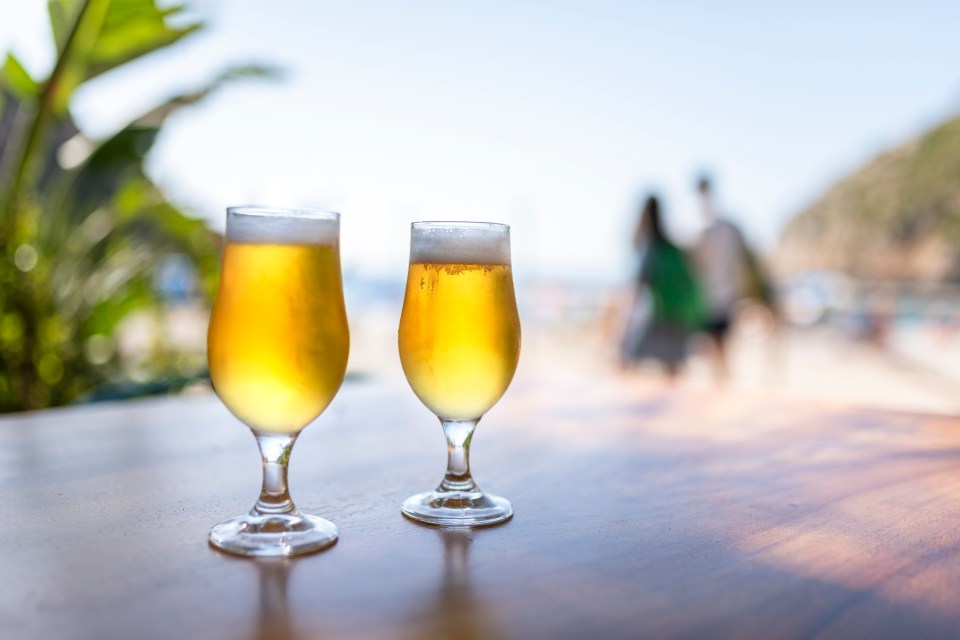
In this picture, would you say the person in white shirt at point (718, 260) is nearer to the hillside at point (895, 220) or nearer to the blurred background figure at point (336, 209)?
the blurred background figure at point (336, 209)

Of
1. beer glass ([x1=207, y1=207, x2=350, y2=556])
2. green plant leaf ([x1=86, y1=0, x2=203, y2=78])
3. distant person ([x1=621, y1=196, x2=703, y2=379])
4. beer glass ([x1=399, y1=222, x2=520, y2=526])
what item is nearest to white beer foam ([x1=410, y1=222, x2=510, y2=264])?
beer glass ([x1=399, y1=222, x2=520, y2=526])

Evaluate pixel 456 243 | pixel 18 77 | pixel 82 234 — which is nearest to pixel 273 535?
pixel 456 243

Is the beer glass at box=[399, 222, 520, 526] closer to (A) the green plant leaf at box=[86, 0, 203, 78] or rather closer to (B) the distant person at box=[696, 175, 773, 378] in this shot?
(A) the green plant leaf at box=[86, 0, 203, 78]

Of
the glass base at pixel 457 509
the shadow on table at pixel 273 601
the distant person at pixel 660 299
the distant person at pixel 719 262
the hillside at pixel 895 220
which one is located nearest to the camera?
the shadow on table at pixel 273 601

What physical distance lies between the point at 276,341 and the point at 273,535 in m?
0.14

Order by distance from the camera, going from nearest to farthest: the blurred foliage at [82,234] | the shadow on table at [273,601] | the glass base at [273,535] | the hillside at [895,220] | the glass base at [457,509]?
the shadow on table at [273,601], the glass base at [273,535], the glass base at [457,509], the blurred foliage at [82,234], the hillside at [895,220]

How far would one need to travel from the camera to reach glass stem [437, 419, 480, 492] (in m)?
0.74

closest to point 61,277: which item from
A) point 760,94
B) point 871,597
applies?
point 871,597

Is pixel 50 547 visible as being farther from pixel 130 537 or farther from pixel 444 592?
pixel 444 592

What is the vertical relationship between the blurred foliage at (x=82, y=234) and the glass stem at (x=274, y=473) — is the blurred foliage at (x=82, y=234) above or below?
above

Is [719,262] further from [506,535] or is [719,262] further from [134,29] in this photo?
[506,535]

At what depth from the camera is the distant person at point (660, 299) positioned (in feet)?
13.5

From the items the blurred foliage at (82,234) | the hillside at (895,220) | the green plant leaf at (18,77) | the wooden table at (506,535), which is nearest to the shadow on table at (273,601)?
the wooden table at (506,535)

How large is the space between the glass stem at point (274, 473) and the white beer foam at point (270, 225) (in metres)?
0.15
